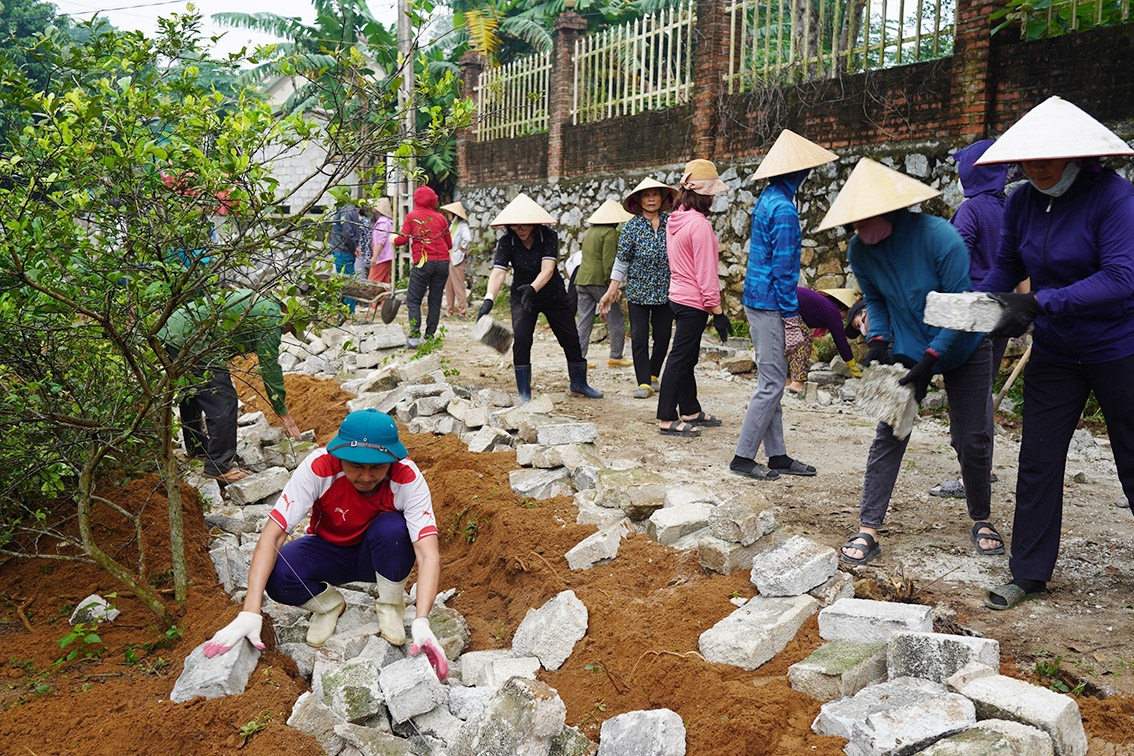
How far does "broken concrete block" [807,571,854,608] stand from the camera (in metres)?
3.76

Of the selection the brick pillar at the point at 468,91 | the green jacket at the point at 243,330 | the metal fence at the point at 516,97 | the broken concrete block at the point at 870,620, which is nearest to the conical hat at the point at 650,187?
the green jacket at the point at 243,330

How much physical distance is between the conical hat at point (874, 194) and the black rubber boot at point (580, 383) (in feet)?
13.6

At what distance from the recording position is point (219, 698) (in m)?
3.49

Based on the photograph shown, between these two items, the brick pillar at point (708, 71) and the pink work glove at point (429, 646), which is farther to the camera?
the brick pillar at point (708, 71)

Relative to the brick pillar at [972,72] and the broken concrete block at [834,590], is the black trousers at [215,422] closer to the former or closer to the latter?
the broken concrete block at [834,590]

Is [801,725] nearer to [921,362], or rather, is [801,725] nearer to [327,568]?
[921,362]

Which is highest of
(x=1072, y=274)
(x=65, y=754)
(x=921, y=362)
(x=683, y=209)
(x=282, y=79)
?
(x=282, y=79)

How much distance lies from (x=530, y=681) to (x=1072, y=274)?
2.52m

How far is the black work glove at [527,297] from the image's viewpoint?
25.1ft

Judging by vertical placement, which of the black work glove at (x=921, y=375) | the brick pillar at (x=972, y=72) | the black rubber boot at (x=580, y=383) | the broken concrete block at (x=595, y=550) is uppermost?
the brick pillar at (x=972, y=72)

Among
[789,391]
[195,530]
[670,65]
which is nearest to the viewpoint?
[195,530]

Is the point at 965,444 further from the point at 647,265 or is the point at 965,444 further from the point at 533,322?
the point at 533,322

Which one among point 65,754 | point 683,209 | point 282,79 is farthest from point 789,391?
point 282,79

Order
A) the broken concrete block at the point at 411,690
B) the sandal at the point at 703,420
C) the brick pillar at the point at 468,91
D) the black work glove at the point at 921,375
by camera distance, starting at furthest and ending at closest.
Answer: the brick pillar at the point at 468,91 < the sandal at the point at 703,420 < the black work glove at the point at 921,375 < the broken concrete block at the point at 411,690
